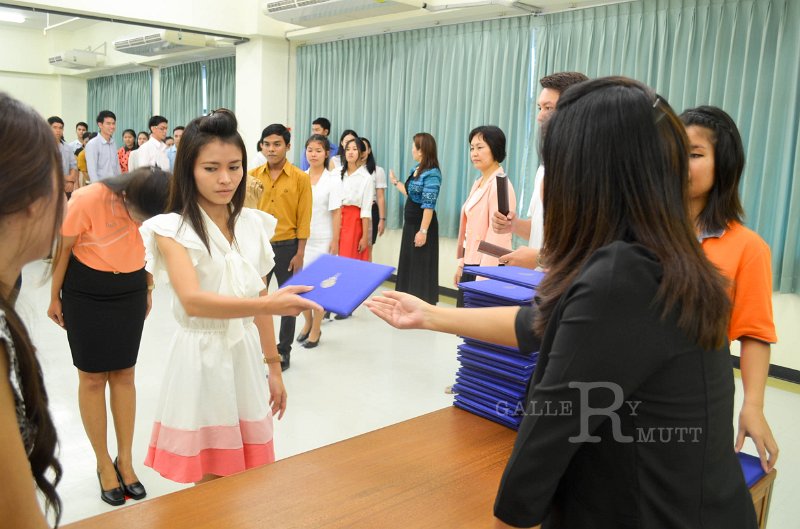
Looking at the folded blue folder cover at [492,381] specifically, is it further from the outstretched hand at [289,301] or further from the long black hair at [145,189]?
the long black hair at [145,189]

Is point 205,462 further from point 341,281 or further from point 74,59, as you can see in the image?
point 74,59

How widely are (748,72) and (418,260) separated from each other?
2.69 m

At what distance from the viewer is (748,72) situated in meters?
4.29

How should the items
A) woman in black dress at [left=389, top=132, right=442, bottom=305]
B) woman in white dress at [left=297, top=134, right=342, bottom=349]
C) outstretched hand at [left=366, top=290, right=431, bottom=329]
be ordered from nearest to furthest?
outstretched hand at [left=366, top=290, right=431, bottom=329]
woman in white dress at [left=297, top=134, right=342, bottom=349]
woman in black dress at [left=389, top=132, right=442, bottom=305]

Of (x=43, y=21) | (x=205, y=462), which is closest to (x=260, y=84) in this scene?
(x=43, y=21)

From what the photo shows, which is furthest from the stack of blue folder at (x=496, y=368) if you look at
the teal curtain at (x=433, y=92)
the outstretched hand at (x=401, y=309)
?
the teal curtain at (x=433, y=92)

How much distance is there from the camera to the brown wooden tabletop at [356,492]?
1.06m

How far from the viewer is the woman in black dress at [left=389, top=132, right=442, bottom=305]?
17.3 feet

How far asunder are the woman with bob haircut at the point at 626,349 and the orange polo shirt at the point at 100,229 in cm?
201

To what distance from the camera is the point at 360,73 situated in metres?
7.12

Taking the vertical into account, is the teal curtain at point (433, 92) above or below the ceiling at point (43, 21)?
below

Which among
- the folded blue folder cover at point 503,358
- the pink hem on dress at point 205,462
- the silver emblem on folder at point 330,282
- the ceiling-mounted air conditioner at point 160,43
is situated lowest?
the pink hem on dress at point 205,462

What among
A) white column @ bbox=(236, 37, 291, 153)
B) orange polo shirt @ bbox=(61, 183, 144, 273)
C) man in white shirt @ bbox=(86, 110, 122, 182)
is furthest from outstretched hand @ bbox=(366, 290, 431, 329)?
man in white shirt @ bbox=(86, 110, 122, 182)

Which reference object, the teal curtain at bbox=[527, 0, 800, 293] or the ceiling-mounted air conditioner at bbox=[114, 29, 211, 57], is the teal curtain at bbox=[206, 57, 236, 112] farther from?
the teal curtain at bbox=[527, 0, 800, 293]
